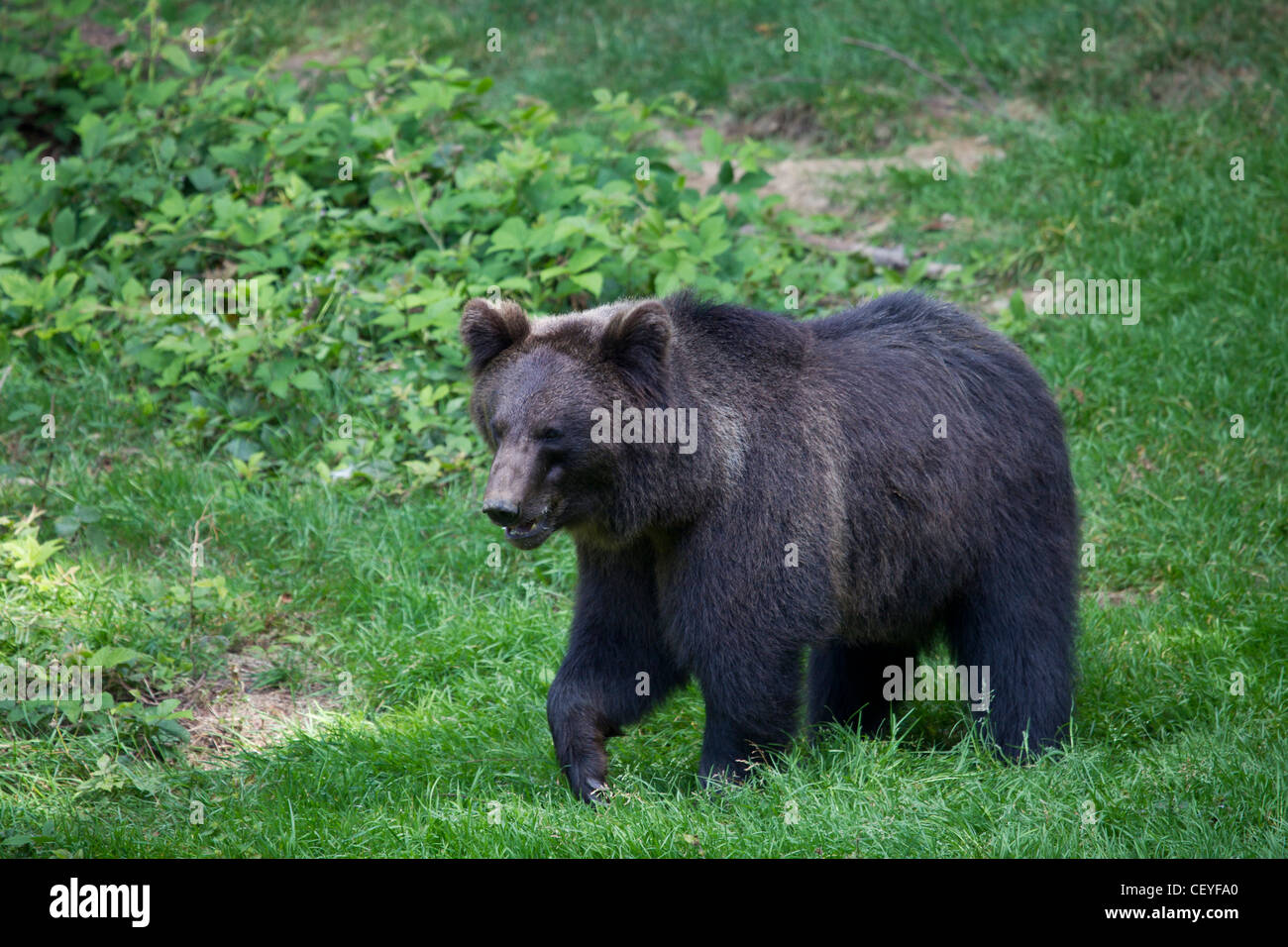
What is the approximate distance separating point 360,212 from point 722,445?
4.79m

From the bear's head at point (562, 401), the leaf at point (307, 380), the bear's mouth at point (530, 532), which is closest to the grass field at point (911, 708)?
the leaf at point (307, 380)

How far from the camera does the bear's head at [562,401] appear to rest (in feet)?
16.0

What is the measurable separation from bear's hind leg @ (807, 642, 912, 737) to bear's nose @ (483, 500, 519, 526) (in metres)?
1.95

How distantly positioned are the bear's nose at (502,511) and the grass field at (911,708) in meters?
1.07

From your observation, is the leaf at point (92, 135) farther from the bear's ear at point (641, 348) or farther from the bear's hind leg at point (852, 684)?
the bear's hind leg at point (852, 684)

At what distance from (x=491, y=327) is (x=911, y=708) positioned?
259 centimetres

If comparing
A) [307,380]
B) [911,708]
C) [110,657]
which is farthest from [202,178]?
[911,708]

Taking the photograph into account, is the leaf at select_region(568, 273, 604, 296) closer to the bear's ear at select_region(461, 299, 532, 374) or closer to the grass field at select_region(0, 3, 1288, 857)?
the grass field at select_region(0, 3, 1288, 857)

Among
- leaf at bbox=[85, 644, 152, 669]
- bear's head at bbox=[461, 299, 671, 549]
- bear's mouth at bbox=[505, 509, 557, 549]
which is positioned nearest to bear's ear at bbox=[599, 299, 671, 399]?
bear's head at bbox=[461, 299, 671, 549]

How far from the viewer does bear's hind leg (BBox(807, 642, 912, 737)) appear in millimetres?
6109

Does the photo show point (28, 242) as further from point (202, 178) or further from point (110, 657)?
point (110, 657)

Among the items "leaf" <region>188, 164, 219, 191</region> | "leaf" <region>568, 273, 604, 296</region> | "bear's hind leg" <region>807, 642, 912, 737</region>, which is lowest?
"bear's hind leg" <region>807, 642, 912, 737</region>

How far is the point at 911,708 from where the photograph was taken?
610cm
